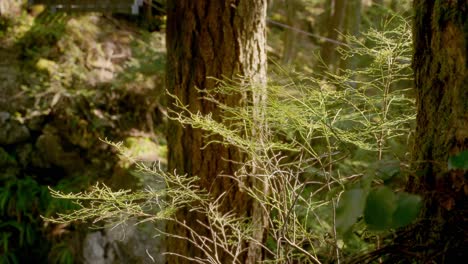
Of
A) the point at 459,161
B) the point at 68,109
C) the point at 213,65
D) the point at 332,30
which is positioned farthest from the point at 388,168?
the point at 332,30

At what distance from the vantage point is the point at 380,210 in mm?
657

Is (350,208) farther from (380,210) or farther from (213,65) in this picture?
(213,65)

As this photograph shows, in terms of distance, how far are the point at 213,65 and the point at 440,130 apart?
1.53 meters

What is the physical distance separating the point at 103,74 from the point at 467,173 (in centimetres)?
616

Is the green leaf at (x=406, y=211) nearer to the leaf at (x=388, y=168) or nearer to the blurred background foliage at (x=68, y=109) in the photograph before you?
the leaf at (x=388, y=168)

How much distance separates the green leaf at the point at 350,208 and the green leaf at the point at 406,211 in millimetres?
47

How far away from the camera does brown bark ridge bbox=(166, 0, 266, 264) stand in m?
2.32

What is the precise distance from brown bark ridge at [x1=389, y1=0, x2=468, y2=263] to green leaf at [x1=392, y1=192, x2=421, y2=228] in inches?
5.1

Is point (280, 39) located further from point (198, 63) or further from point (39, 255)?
point (198, 63)

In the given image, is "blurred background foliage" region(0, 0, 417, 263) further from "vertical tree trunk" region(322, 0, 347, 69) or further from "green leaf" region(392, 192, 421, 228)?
"green leaf" region(392, 192, 421, 228)

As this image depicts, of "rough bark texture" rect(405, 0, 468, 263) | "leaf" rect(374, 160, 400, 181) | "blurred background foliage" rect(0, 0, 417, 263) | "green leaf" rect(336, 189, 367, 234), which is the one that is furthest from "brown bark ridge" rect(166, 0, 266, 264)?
"blurred background foliage" rect(0, 0, 417, 263)

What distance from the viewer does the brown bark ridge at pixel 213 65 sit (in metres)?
2.32

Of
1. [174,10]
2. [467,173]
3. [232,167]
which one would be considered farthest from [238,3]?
[467,173]

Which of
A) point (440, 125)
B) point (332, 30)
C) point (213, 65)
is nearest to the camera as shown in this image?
point (440, 125)
